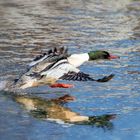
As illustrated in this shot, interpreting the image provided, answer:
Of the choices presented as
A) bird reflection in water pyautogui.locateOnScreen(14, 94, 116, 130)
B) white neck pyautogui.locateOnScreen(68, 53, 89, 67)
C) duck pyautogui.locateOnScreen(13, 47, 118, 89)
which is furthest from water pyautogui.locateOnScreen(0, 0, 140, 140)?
white neck pyautogui.locateOnScreen(68, 53, 89, 67)

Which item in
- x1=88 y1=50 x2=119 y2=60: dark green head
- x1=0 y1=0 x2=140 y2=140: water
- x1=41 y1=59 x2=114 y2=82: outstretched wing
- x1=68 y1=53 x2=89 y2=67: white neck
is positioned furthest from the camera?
x1=88 y1=50 x2=119 y2=60: dark green head

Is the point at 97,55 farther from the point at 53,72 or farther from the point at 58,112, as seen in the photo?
the point at 58,112

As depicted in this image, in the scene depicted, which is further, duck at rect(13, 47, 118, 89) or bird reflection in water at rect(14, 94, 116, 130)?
duck at rect(13, 47, 118, 89)

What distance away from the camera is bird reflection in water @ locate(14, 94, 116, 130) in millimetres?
8070

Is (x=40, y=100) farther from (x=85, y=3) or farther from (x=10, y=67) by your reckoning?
(x=85, y=3)

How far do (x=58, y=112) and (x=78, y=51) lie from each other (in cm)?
518

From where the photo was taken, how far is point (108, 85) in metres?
10.4

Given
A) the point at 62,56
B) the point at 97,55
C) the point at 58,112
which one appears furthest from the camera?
the point at 97,55

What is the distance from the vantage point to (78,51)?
13.6 metres

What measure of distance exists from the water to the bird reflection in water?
4.1 inches

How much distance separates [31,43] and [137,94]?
5.58 m

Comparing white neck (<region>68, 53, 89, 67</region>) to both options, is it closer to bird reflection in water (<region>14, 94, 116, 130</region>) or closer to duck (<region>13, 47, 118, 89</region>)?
duck (<region>13, 47, 118, 89</region>)

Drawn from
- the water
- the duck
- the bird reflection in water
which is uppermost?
the duck

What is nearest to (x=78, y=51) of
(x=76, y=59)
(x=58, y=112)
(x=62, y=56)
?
(x=76, y=59)
